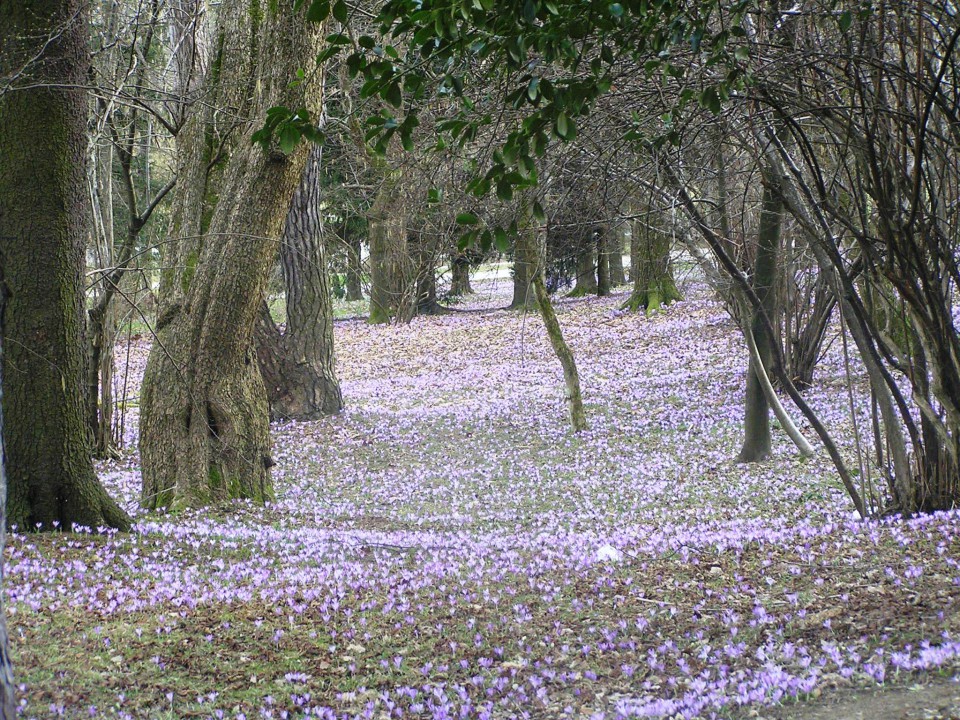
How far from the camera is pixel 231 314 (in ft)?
28.7

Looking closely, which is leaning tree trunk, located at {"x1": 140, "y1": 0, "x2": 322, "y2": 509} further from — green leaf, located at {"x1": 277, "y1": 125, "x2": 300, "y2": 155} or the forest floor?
green leaf, located at {"x1": 277, "y1": 125, "x2": 300, "y2": 155}

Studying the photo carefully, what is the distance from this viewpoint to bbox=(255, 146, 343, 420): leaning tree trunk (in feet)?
51.7

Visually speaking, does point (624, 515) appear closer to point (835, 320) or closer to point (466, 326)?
point (835, 320)

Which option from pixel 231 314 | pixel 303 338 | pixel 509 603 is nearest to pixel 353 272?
pixel 303 338

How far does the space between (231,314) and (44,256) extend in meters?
2.22

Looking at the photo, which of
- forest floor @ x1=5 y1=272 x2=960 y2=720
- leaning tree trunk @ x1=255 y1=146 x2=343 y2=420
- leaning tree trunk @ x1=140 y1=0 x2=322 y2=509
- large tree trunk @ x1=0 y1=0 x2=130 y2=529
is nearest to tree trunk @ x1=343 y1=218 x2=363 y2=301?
leaning tree trunk @ x1=255 y1=146 x2=343 y2=420

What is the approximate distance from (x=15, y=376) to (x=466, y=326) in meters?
22.0

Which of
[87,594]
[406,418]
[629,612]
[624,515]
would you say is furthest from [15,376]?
[406,418]

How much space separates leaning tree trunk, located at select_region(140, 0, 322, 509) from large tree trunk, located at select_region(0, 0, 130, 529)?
166 centimetres

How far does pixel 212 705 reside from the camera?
4.28 meters

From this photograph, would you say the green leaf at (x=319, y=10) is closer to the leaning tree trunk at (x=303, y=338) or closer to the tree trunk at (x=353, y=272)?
the leaning tree trunk at (x=303, y=338)

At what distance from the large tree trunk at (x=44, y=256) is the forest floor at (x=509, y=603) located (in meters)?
0.50

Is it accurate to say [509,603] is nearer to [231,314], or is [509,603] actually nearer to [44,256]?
[44,256]

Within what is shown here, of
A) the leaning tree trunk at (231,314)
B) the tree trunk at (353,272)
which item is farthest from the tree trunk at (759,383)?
the tree trunk at (353,272)
